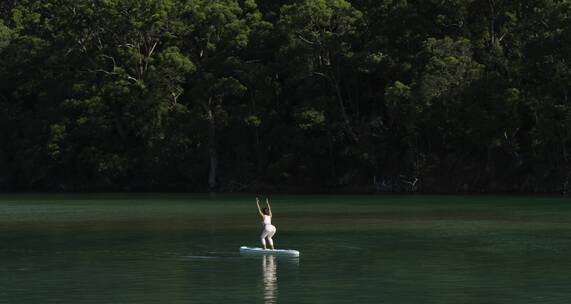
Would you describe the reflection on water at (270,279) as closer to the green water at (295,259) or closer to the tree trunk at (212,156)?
the green water at (295,259)

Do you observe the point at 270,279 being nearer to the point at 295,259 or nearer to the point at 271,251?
the point at 295,259

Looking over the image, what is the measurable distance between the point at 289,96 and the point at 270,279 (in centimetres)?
7955

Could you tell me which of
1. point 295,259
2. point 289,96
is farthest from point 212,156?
point 295,259

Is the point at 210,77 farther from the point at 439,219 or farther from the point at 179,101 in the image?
the point at 439,219

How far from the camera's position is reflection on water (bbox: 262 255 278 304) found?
2367cm

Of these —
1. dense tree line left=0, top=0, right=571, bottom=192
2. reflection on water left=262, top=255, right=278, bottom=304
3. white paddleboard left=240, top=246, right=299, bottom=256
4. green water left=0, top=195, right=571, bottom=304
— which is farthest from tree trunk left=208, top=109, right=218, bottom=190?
reflection on water left=262, top=255, right=278, bottom=304

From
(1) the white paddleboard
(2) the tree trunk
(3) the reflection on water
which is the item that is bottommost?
A: (3) the reflection on water

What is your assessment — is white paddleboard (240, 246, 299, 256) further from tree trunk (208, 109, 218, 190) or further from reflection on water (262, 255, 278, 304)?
tree trunk (208, 109, 218, 190)

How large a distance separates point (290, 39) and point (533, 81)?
2059cm

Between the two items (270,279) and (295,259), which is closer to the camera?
(270,279)

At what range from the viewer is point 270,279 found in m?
27.3

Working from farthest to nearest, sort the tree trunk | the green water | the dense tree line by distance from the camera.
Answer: the tree trunk → the dense tree line → the green water

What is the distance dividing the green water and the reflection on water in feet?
0.18

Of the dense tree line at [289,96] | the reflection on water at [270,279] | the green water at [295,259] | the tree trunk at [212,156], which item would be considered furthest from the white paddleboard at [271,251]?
the tree trunk at [212,156]
